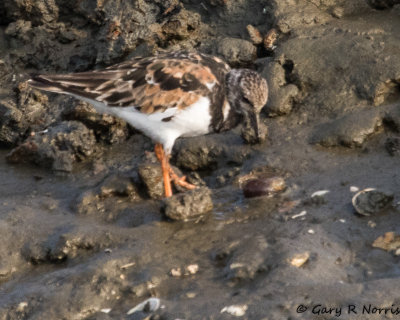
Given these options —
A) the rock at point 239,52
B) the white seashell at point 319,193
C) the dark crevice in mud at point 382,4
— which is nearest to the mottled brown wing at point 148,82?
the rock at point 239,52

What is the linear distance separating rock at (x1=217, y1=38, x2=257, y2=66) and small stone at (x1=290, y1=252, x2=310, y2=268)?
2599 mm

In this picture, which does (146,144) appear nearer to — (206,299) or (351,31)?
(351,31)

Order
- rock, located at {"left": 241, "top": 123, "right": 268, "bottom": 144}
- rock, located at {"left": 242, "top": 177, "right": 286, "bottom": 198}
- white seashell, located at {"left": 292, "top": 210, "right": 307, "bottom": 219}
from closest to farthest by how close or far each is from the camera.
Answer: white seashell, located at {"left": 292, "top": 210, "right": 307, "bottom": 219} → rock, located at {"left": 242, "top": 177, "right": 286, "bottom": 198} → rock, located at {"left": 241, "top": 123, "right": 268, "bottom": 144}

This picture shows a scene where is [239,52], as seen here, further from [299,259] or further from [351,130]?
[299,259]

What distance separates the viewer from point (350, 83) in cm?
525

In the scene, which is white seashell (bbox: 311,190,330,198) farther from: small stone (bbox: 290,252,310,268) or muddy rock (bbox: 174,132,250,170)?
muddy rock (bbox: 174,132,250,170)

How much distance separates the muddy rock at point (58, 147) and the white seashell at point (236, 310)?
258cm

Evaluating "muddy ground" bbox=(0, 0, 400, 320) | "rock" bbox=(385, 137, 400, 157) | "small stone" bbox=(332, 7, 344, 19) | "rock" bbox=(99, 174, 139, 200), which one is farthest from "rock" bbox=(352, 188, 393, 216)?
"small stone" bbox=(332, 7, 344, 19)

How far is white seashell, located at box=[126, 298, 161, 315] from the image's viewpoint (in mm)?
3305

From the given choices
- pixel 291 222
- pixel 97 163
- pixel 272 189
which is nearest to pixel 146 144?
pixel 97 163

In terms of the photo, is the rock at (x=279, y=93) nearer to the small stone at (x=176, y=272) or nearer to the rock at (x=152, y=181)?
the rock at (x=152, y=181)

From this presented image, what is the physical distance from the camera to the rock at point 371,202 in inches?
156

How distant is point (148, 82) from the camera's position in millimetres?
4672

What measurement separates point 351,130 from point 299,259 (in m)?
1.65
